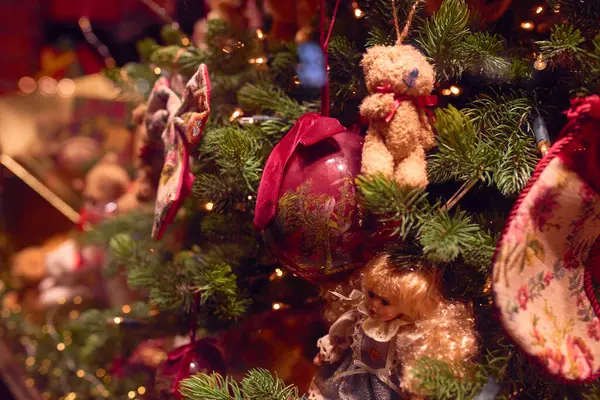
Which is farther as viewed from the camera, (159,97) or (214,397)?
(159,97)

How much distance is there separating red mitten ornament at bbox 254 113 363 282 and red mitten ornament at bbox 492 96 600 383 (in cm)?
17

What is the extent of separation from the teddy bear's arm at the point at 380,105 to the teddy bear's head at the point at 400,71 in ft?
0.04

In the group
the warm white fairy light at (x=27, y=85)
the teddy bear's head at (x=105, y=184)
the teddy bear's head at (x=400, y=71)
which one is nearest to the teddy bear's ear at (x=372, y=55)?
the teddy bear's head at (x=400, y=71)

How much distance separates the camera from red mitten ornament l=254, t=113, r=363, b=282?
1.97ft

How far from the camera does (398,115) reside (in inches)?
22.7

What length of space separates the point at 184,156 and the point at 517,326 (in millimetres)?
435

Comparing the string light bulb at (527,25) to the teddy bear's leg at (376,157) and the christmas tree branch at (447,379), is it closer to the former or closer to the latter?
the teddy bear's leg at (376,157)

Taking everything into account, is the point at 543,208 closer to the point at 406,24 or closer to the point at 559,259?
the point at 559,259

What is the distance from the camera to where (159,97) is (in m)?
0.84

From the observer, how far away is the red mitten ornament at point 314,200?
60 cm

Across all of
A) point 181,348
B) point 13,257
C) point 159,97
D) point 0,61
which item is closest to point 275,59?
point 159,97

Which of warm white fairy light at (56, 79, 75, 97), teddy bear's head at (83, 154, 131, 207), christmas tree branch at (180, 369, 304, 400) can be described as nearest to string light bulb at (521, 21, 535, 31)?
christmas tree branch at (180, 369, 304, 400)

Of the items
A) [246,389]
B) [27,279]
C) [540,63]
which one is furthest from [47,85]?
[540,63]

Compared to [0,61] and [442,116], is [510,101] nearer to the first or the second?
[442,116]
